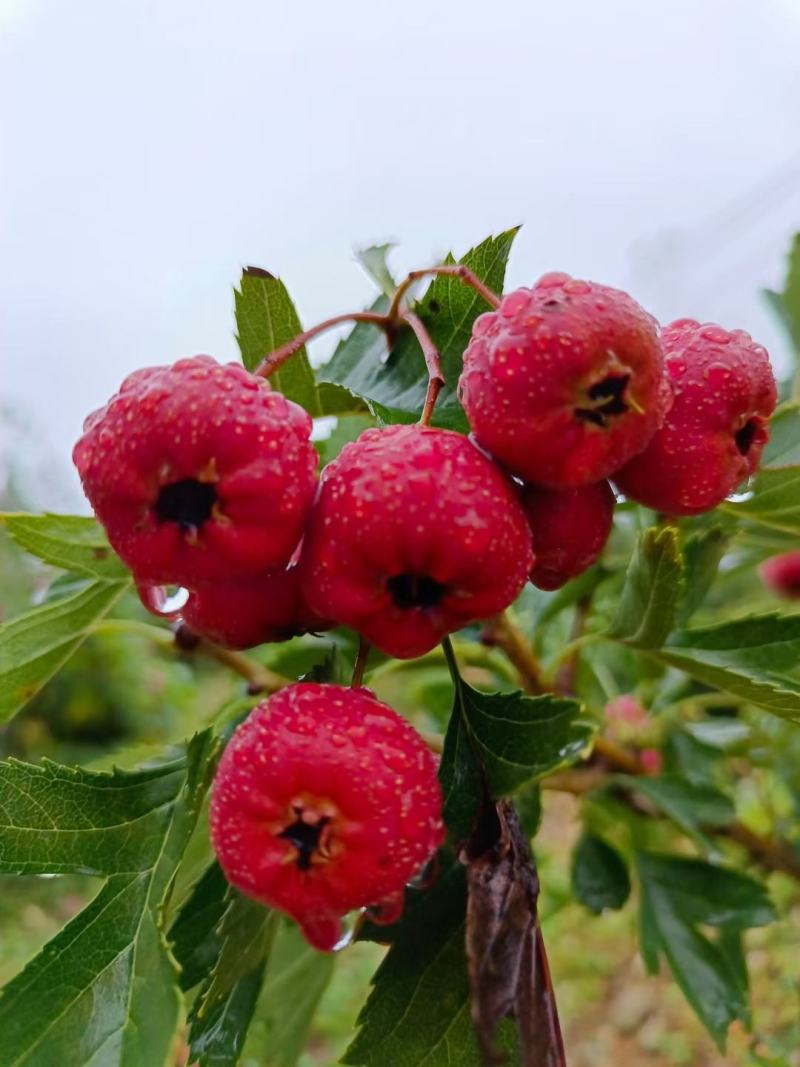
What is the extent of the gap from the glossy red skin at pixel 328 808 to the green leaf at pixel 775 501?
1.46 ft

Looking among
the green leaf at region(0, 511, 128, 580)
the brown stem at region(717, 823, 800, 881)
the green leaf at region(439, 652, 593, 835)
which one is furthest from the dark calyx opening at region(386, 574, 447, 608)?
the brown stem at region(717, 823, 800, 881)

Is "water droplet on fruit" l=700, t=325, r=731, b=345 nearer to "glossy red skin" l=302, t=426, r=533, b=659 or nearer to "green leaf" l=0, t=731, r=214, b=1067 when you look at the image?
"glossy red skin" l=302, t=426, r=533, b=659

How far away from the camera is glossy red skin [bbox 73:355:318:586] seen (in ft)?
1.64

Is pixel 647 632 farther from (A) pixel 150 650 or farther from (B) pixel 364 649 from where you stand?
(A) pixel 150 650

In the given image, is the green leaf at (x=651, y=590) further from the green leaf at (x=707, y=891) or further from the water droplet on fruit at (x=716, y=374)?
the green leaf at (x=707, y=891)

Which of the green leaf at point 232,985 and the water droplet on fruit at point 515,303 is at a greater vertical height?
the water droplet on fruit at point 515,303

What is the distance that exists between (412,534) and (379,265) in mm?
427

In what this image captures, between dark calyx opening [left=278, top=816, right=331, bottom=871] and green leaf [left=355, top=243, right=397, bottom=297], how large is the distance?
0.49m

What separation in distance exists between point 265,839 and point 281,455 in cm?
21

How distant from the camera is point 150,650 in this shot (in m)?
4.64

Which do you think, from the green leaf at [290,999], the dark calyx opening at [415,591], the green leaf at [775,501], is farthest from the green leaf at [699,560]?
the green leaf at [290,999]

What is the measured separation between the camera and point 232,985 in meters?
0.63

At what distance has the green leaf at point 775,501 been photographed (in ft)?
2.62

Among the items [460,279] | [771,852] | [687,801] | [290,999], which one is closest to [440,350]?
[460,279]
